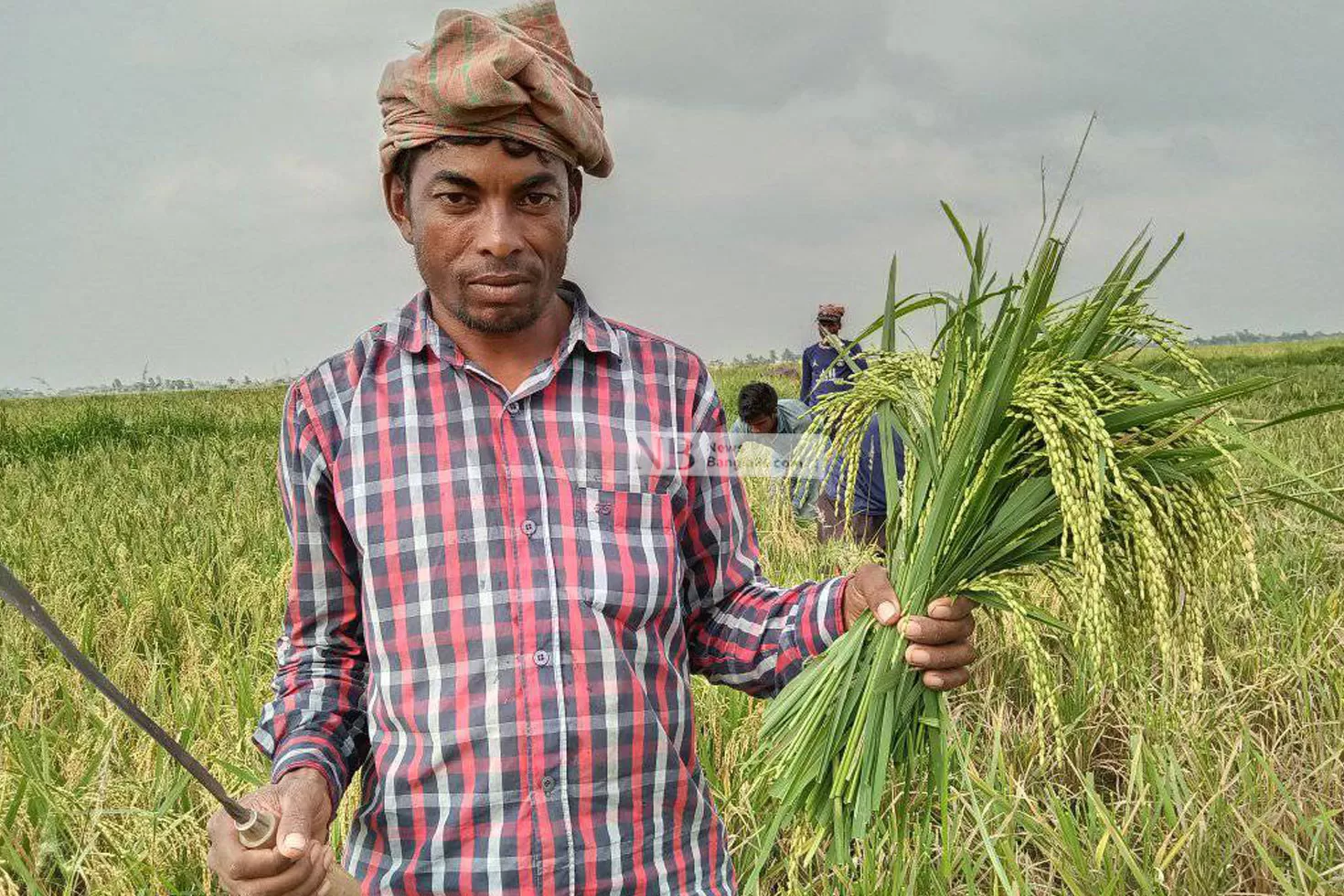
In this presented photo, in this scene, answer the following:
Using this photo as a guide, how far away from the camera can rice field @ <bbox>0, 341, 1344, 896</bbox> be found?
86.0 inches

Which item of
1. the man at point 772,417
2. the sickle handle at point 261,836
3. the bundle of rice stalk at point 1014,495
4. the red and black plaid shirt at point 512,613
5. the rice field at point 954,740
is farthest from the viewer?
the man at point 772,417

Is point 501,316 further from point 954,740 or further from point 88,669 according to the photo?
point 954,740

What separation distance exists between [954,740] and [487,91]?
4.28 feet

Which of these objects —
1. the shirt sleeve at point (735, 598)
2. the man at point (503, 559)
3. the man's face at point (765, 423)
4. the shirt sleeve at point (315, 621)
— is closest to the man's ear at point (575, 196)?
the man at point (503, 559)

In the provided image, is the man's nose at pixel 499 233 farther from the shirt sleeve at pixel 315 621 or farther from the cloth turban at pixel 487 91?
the shirt sleeve at pixel 315 621

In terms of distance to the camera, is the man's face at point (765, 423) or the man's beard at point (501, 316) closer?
the man's beard at point (501, 316)

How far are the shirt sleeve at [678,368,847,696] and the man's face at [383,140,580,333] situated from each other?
305 millimetres

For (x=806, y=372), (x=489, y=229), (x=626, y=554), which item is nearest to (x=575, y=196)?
(x=489, y=229)

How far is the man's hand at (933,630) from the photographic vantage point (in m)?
1.43

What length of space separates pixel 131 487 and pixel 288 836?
5.83 meters

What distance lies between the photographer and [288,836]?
1166 mm

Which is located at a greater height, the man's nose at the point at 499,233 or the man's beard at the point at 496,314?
the man's nose at the point at 499,233

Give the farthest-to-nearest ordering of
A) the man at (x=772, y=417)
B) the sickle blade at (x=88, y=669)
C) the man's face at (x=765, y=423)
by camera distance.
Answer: the man's face at (x=765, y=423)
the man at (x=772, y=417)
the sickle blade at (x=88, y=669)

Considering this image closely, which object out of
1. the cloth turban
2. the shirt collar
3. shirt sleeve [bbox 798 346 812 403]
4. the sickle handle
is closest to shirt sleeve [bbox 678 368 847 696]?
the shirt collar
